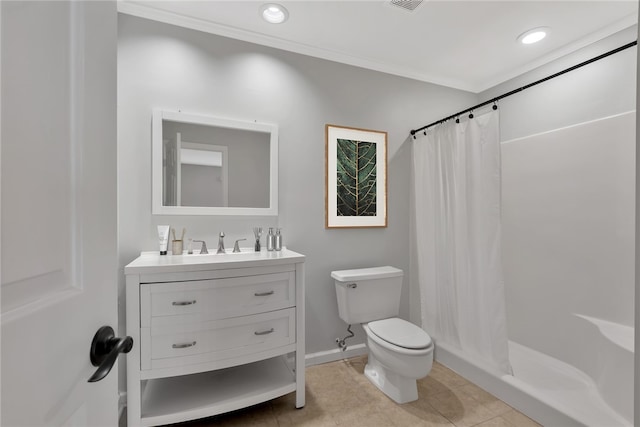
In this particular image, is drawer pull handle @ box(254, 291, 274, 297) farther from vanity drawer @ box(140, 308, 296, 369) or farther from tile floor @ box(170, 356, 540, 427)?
tile floor @ box(170, 356, 540, 427)

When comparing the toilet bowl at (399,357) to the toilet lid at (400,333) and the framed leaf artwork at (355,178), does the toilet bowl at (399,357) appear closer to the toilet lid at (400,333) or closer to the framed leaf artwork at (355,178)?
the toilet lid at (400,333)

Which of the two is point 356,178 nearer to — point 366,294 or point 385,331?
point 366,294

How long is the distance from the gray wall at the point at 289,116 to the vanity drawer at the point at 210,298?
18.8 inches

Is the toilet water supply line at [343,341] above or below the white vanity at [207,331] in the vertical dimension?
below

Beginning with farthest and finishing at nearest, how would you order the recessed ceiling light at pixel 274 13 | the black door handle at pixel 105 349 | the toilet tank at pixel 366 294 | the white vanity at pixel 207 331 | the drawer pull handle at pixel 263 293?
the toilet tank at pixel 366 294 → the recessed ceiling light at pixel 274 13 → the drawer pull handle at pixel 263 293 → the white vanity at pixel 207 331 → the black door handle at pixel 105 349

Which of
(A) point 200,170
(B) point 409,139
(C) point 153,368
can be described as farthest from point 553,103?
(C) point 153,368

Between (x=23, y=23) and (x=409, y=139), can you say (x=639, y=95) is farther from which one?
(x=409, y=139)

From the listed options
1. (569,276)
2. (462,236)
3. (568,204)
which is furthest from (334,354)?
(568,204)

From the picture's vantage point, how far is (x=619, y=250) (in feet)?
5.89

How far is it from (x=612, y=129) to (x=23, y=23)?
9.22 ft

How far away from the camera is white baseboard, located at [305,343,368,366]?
7.07ft

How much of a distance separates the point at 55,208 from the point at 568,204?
2797mm

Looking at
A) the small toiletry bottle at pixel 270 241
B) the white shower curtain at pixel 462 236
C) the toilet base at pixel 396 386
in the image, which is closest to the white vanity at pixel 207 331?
the small toiletry bottle at pixel 270 241

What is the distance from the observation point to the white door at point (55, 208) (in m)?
0.34
